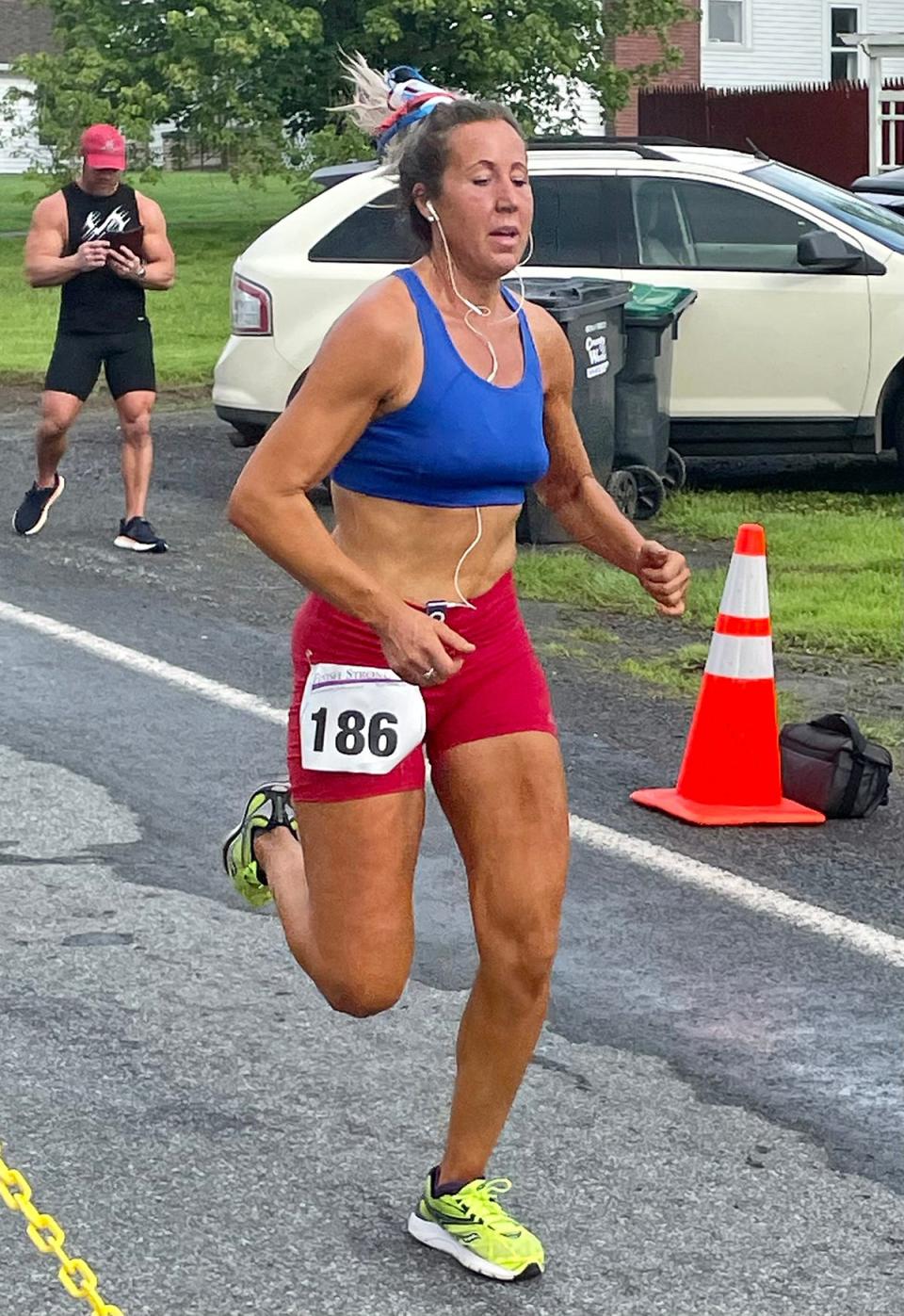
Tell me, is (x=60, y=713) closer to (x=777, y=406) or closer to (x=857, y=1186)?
(x=857, y=1186)

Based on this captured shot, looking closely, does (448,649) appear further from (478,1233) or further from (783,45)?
(783,45)

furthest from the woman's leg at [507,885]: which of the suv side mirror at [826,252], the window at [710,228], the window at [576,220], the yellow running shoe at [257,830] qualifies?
the window at [576,220]

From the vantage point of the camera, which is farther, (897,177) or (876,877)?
(897,177)

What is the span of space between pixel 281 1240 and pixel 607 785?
3.19m

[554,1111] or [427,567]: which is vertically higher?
[427,567]

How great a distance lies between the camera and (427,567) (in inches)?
156

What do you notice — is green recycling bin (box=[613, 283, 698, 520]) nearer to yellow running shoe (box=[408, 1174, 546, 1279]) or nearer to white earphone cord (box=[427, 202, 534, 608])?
white earphone cord (box=[427, 202, 534, 608])

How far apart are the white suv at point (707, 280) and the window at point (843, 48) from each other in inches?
1256

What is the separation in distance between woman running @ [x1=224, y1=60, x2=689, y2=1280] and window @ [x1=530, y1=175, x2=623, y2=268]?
818cm

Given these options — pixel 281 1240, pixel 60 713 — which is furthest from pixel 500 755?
pixel 60 713

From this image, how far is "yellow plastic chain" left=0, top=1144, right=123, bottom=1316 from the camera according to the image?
3426mm

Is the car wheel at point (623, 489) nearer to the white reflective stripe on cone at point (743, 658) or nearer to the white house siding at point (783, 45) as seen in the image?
the white reflective stripe on cone at point (743, 658)

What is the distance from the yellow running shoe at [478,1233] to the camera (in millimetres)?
3908

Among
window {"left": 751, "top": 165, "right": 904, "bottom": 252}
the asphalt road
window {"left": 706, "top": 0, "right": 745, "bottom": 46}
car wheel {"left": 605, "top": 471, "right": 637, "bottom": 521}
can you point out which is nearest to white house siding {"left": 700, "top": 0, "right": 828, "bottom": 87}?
window {"left": 706, "top": 0, "right": 745, "bottom": 46}
